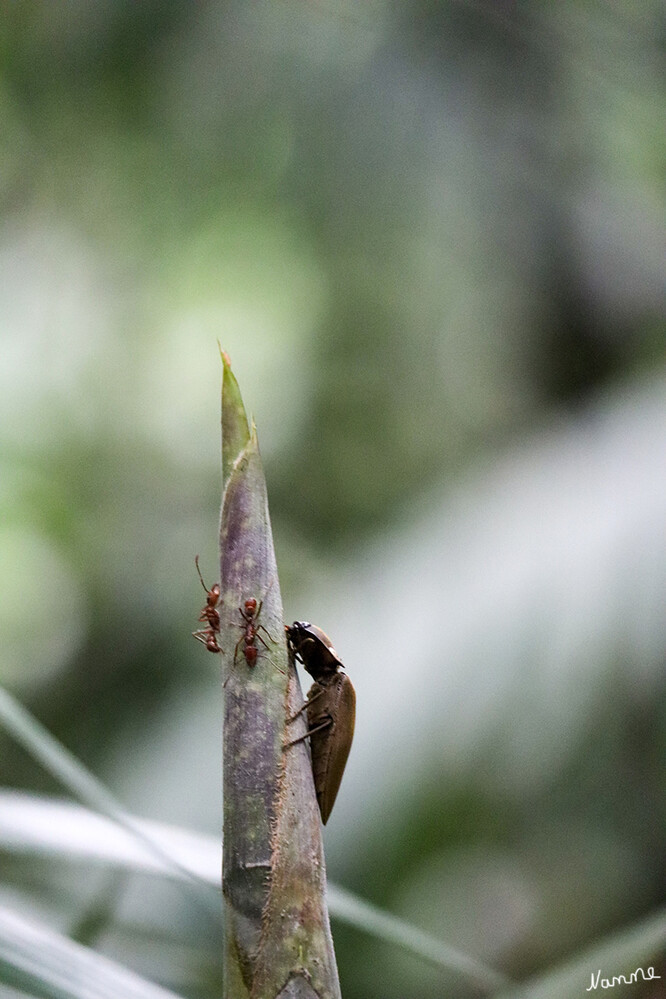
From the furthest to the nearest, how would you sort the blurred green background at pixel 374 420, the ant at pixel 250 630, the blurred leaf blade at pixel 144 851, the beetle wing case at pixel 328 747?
the blurred green background at pixel 374 420
the blurred leaf blade at pixel 144 851
the beetle wing case at pixel 328 747
the ant at pixel 250 630

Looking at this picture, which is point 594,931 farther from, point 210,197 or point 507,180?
point 210,197

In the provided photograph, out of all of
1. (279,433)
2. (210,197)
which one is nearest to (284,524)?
(279,433)

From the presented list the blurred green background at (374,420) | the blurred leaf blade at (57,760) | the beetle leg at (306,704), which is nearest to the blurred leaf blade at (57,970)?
the blurred leaf blade at (57,760)

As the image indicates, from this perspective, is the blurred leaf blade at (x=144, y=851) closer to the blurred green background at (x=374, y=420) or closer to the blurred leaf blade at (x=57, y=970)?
the blurred leaf blade at (x=57, y=970)

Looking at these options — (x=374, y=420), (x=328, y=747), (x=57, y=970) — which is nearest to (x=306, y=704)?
(x=328, y=747)

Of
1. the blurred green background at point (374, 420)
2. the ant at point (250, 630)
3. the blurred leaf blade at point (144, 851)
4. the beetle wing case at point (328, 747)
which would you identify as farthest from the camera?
the blurred green background at point (374, 420)

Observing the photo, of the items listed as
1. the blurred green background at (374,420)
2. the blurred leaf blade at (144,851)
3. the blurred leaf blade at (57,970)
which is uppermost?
the blurred green background at (374,420)

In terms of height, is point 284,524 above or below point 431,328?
below

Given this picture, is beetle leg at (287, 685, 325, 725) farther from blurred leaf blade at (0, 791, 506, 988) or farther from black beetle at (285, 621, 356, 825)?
blurred leaf blade at (0, 791, 506, 988)
